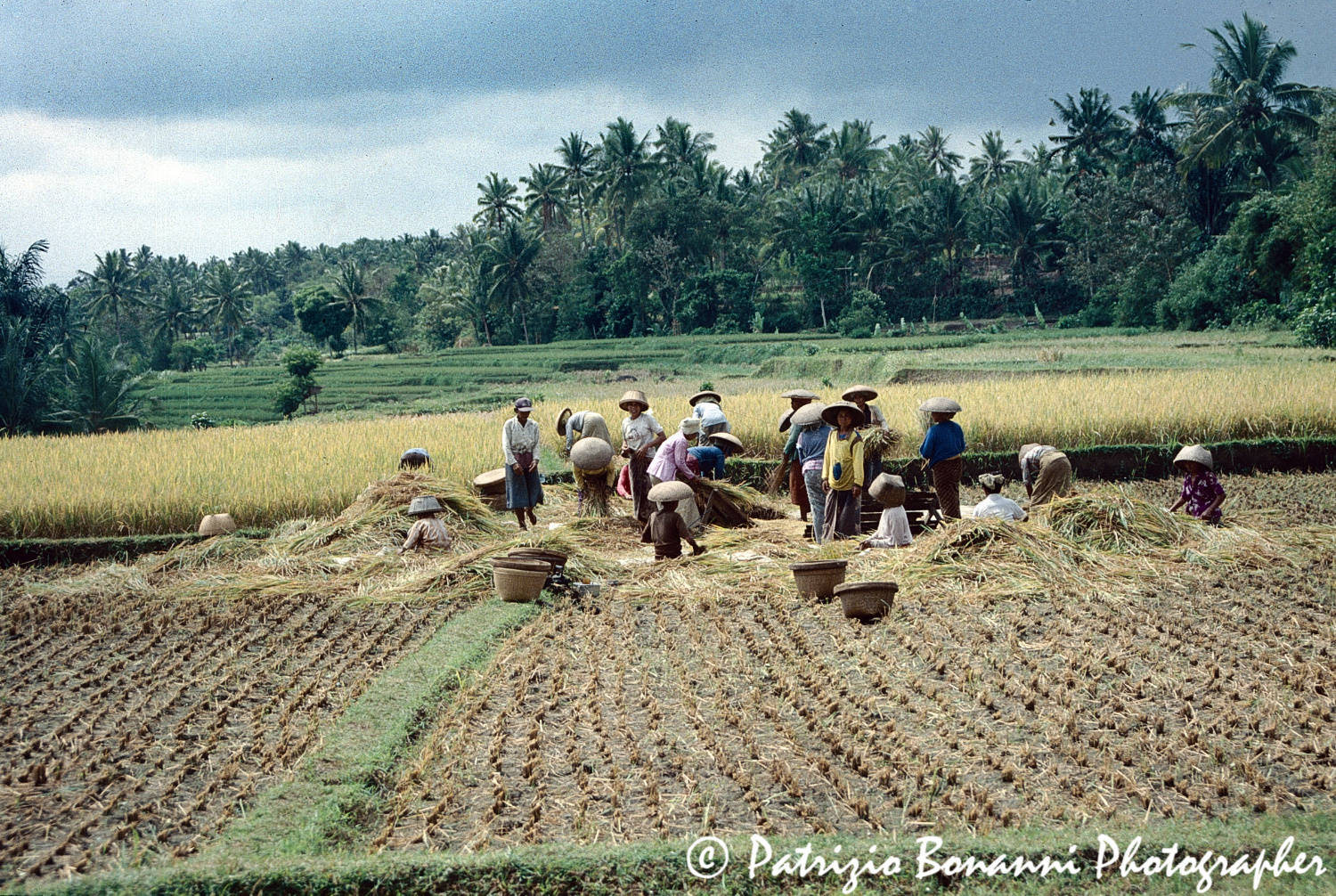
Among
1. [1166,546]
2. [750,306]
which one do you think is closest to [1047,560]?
[1166,546]

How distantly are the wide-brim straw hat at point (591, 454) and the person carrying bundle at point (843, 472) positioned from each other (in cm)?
218

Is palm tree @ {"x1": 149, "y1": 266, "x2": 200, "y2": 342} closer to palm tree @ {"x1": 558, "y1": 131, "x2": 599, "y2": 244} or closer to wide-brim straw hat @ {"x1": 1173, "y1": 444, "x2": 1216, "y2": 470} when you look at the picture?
palm tree @ {"x1": 558, "y1": 131, "x2": 599, "y2": 244}

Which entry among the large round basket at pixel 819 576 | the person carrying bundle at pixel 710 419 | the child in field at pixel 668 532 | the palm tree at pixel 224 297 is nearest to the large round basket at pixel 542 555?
the child in field at pixel 668 532

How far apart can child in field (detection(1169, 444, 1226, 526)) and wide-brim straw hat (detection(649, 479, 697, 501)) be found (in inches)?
155

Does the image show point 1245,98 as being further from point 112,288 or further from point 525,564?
point 112,288

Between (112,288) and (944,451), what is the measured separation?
58.2m

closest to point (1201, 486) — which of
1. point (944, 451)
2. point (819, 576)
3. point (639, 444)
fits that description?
point (944, 451)

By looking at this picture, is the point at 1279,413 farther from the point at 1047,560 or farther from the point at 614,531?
the point at 614,531

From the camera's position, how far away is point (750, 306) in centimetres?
4547

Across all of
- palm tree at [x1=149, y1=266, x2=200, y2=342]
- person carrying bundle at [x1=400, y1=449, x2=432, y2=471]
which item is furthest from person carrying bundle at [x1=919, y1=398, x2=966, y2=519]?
palm tree at [x1=149, y1=266, x2=200, y2=342]

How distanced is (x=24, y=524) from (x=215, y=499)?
1.84 meters

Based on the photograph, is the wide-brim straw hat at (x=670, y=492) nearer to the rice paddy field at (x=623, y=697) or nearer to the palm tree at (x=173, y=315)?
the rice paddy field at (x=623, y=697)

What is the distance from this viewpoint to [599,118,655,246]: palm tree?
47.7m

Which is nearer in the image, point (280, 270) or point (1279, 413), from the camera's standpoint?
point (1279, 413)
